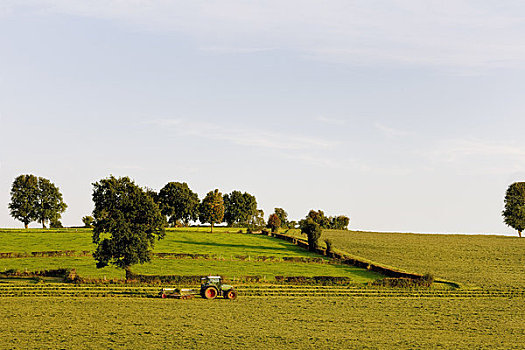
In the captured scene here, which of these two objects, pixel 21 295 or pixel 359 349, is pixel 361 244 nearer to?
pixel 21 295

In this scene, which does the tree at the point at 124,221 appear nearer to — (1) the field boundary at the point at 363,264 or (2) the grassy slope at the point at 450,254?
(1) the field boundary at the point at 363,264

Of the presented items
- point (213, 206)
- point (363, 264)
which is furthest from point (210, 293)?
point (213, 206)

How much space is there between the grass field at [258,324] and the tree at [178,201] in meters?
119

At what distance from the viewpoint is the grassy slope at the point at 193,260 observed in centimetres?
7650

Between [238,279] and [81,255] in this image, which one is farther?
[81,255]

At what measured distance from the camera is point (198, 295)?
58.3m

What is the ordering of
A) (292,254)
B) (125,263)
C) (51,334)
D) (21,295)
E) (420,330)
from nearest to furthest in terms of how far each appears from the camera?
1. (51,334)
2. (420,330)
3. (21,295)
4. (125,263)
5. (292,254)

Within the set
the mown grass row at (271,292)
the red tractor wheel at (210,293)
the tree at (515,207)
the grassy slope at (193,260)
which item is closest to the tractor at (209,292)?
the red tractor wheel at (210,293)

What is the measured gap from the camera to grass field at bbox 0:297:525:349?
109 ft

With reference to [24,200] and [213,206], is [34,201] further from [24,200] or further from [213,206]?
[213,206]

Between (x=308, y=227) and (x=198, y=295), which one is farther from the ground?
(x=308, y=227)

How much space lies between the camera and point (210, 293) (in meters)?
55.0

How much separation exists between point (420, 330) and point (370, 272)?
4342 cm

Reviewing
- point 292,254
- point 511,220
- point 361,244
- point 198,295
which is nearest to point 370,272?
point 292,254
